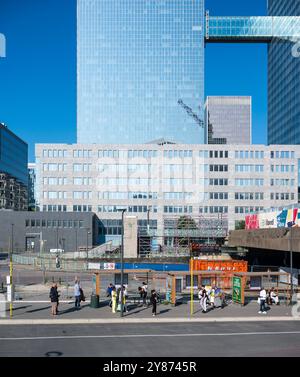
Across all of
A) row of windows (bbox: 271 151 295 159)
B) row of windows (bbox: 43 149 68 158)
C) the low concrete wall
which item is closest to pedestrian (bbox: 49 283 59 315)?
the low concrete wall

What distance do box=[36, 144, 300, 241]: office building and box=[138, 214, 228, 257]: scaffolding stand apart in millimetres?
1834

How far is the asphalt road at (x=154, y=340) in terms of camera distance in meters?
17.1

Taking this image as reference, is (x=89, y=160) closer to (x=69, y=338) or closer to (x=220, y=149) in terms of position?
(x=220, y=149)

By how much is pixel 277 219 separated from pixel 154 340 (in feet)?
119

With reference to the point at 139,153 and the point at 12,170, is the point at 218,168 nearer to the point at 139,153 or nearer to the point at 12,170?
the point at 139,153

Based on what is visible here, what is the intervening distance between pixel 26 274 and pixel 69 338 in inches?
1327

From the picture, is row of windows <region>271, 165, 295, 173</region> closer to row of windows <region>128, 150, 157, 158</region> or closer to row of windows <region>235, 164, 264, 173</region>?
row of windows <region>235, 164, 264, 173</region>

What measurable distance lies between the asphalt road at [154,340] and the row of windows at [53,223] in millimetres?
71140

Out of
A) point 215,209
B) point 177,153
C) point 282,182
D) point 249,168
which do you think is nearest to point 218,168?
point 249,168

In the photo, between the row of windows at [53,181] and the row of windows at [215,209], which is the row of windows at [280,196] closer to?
the row of windows at [215,209]

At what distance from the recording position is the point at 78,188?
4018 inches

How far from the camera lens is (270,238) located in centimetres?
4831

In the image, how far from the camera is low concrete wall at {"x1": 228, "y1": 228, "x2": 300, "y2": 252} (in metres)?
40.5
